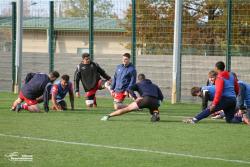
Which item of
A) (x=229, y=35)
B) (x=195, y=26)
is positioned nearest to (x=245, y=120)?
(x=229, y=35)

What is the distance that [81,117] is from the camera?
18875 mm

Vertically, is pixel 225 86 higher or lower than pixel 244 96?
higher

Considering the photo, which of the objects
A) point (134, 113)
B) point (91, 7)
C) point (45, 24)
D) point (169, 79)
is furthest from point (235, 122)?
point (45, 24)

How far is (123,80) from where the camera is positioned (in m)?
21.6

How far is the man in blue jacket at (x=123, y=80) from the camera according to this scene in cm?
2139

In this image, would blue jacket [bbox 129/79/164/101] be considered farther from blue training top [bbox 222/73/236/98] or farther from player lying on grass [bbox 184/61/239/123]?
blue training top [bbox 222/73/236/98]

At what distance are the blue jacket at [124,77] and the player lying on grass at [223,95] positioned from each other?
4.13m

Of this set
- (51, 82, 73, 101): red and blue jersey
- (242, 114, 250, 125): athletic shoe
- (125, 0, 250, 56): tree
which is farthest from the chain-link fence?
(242, 114, 250, 125): athletic shoe

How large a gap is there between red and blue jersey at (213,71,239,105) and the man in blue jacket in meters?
4.33

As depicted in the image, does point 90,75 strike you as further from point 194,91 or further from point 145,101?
point 194,91

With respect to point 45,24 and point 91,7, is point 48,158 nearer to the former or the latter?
point 91,7

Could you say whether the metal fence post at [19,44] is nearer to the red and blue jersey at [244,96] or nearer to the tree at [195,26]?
the tree at [195,26]

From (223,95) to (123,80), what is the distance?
4.86m

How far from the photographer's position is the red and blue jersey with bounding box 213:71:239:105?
1719 centimetres
